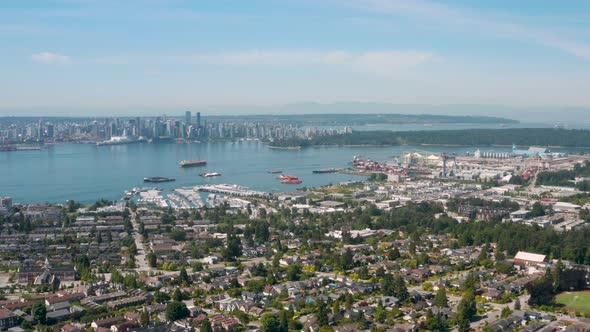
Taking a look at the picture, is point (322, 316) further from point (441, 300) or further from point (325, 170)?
point (325, 170)

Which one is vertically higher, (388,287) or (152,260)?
(388,287)

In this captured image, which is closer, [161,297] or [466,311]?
[466,311]

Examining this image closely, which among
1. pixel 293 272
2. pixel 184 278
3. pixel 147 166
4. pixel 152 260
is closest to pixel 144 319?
pixel 184 278

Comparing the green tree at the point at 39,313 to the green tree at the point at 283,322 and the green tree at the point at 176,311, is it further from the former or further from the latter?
the green tree at the point at 283,322

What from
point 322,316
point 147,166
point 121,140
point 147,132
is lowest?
point 147,166

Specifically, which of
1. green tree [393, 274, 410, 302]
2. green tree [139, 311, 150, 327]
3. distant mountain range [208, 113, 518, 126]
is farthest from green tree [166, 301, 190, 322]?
distant mountain range [208, 113, 518, 126]

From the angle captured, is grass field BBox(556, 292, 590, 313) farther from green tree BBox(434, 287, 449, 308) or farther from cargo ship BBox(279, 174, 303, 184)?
cargo ship BBox(279, 174, 303, 184)
